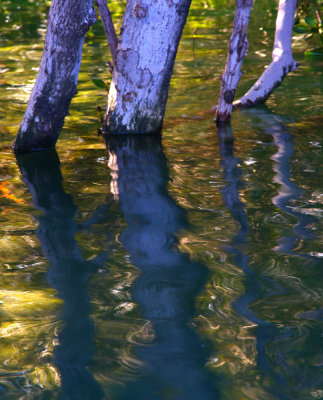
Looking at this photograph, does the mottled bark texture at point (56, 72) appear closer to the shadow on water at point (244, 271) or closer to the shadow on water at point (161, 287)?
the shadow on water at point (161, 287)

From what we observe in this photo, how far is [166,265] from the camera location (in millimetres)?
3096

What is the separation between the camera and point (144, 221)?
3725mm

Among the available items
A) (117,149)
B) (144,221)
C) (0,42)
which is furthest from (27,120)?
(0,42)

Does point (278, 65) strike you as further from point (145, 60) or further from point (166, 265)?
point (166, 265)

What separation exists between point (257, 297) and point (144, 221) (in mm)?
1167

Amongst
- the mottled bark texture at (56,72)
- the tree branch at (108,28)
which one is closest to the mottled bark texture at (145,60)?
the tree branch at (108,28)

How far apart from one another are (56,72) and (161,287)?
2986mm

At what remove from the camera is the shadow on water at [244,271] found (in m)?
2.29

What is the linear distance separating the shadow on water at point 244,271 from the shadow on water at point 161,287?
217mm

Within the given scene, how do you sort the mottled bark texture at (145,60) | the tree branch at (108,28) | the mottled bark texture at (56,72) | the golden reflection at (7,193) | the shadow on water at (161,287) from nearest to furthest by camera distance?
the shadow on water at (161,287) → the golden reflection at (7,193) → the mottled bark texture at (56,72) → the mottled bark texture at (145,60) → the tree branch at (108,28)

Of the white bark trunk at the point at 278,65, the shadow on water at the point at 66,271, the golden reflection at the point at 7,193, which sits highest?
the white bark trunk at the point at 278,65

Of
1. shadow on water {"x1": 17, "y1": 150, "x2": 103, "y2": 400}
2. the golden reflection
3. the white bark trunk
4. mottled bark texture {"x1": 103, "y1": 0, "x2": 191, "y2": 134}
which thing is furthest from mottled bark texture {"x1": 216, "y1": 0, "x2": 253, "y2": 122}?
the golden reflection

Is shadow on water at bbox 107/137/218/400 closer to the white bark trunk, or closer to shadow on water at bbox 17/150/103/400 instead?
shadow on water at bbox 17/150/103/400

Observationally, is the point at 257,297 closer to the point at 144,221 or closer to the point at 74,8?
the point at 144,221
